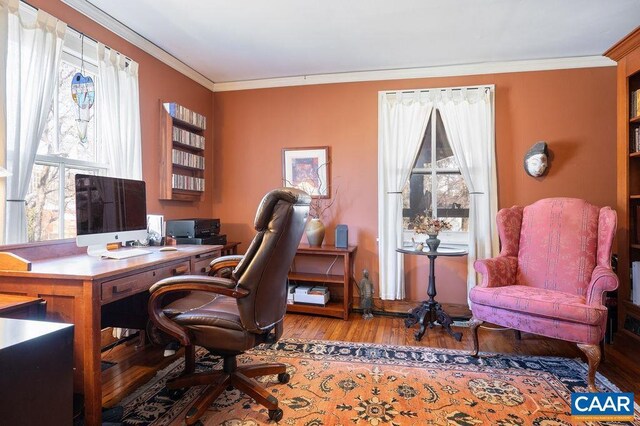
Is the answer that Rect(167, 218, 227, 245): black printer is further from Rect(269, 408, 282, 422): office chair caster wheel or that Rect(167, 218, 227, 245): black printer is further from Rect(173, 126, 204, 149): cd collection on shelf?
Rect(269, 408, 282, 422): office chair caster wheel

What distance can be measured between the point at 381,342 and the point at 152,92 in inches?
119

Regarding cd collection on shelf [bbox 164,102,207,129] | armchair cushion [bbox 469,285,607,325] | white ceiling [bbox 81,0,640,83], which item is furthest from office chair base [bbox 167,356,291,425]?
white ceiling [bbox 81,0,640,83]

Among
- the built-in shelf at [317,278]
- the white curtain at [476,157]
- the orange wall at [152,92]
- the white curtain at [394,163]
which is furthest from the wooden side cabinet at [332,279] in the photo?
the orange wall at [152,92]

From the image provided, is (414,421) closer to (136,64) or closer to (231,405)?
(231,405)

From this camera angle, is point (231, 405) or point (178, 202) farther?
point (178, 202)

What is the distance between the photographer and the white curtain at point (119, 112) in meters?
2.46

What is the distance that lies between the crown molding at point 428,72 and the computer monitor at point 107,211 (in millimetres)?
2109

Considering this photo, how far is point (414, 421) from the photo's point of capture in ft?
5.36

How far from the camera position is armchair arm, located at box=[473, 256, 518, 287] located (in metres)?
2.40

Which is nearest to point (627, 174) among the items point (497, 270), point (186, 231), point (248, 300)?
point (497, 270)

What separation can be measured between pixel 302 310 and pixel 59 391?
2365 millimetres

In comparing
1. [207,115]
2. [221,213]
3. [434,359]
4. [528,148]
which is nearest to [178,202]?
[221,213]

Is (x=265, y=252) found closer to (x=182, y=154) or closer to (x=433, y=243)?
(x=433, y=243)

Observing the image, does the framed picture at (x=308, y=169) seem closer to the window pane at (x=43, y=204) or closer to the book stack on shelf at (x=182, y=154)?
the book stack on shelf at (x=182, y=154)
